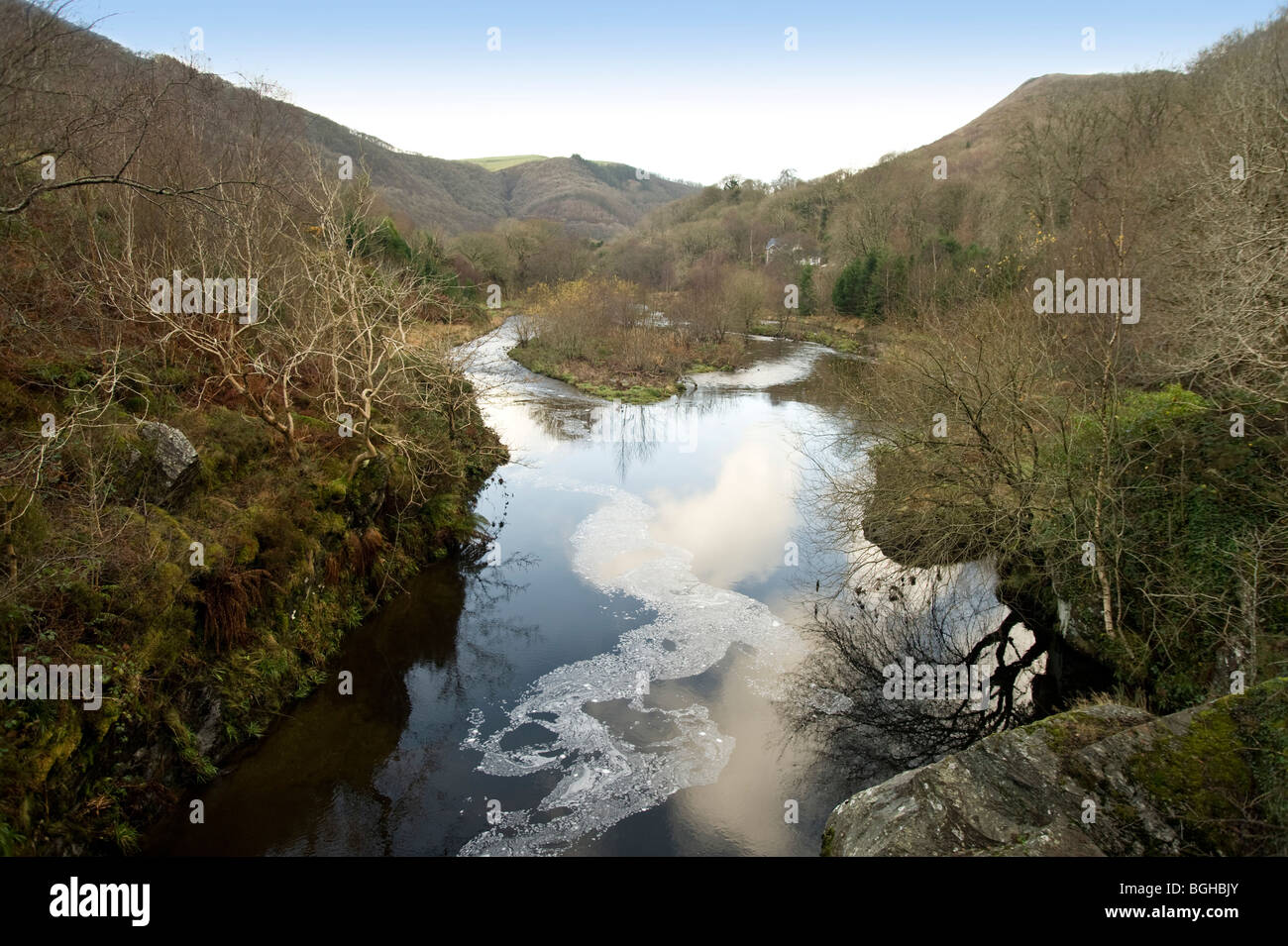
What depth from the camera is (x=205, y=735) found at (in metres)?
8.23

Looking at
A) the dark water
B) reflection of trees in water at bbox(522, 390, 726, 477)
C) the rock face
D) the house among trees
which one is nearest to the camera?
the dark water

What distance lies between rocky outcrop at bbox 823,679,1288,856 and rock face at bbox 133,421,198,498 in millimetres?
9154

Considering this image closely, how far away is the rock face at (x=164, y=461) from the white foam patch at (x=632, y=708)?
528 centimetres

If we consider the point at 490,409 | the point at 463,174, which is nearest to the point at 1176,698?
the point at 490,409

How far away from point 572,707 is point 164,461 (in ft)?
21.1

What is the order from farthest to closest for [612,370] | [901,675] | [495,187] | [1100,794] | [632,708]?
1. [495,187]
2. [612,370]
3. [901,675]
4. [632,708]
5. [1100,794]

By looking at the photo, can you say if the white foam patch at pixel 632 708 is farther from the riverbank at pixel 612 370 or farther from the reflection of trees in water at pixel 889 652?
the riverbank at pixel 612 370

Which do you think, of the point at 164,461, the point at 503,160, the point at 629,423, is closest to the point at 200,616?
the point at 164,461

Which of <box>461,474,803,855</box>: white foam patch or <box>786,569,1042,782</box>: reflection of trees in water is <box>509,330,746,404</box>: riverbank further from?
<box>786,569,1042,782</box>: reflection of trees in water

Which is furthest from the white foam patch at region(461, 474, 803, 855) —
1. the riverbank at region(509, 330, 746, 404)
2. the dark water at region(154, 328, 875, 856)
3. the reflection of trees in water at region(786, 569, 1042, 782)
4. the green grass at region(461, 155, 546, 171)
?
the green grass at region(461, 155, 546, 171)

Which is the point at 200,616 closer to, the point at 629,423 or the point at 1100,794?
the point at 1100,794

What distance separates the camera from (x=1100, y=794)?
5855 millimetres

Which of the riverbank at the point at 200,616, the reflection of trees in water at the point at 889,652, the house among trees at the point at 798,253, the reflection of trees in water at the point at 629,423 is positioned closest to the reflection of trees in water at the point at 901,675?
the reflection of trees in water at the point at 889,652

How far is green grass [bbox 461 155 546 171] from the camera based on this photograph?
144 m
